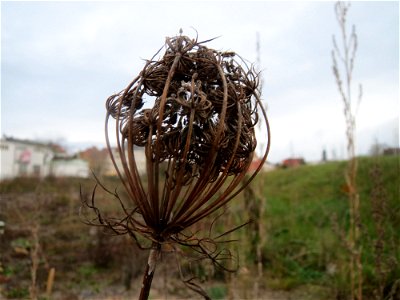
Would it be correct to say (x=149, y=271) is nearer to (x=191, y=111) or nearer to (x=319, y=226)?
(x=191, y=111)

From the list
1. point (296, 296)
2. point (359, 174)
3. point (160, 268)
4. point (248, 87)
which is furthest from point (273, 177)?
point (248, 87)

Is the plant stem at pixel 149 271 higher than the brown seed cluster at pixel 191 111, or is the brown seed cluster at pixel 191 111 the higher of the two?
the brown seed cluster at pixel 191 111

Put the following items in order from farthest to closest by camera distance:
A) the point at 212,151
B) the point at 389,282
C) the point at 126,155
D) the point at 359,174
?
the point at 359,174
the point at 389,282
the point at 126,155
the point at 212,151

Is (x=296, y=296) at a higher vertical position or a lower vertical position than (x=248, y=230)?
lower

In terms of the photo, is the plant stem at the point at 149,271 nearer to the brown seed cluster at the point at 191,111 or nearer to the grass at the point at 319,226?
the brown seed cluster at the point at 191,111

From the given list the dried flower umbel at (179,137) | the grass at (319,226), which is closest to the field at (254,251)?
the grass at (319,226)

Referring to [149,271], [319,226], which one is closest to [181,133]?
[149,271]

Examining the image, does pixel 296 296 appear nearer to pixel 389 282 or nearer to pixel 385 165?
pixel 389 282
